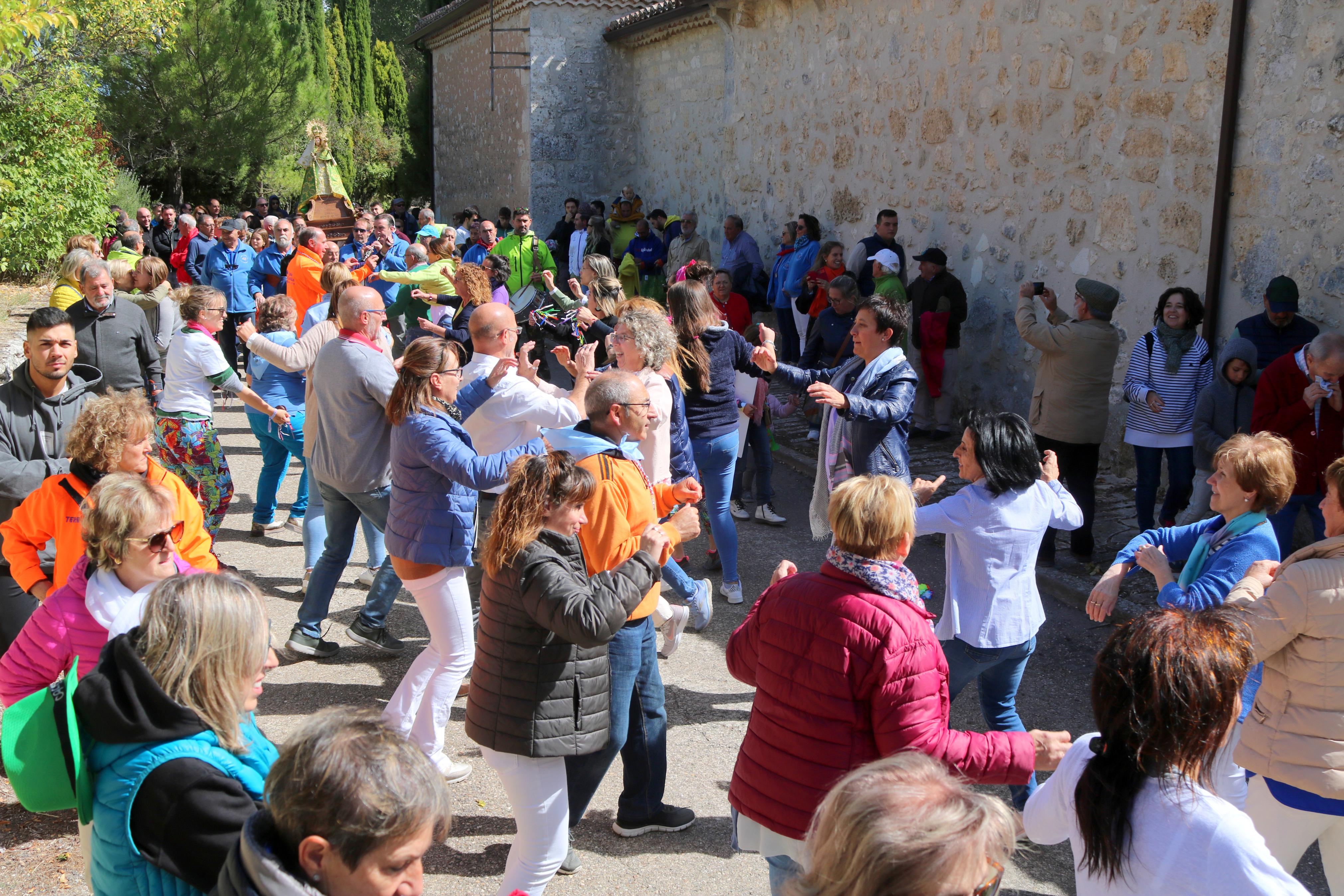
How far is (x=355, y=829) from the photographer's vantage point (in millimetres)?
1624

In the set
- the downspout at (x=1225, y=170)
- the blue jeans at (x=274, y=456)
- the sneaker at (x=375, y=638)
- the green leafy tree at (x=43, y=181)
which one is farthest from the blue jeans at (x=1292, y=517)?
the green leafy tree at (x=43, y=181)

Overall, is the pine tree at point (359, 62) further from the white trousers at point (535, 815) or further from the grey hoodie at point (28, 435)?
the white trousers at point (535, 815)

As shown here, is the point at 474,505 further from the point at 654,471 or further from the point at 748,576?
the point at 748,576

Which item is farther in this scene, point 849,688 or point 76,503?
point 76,503

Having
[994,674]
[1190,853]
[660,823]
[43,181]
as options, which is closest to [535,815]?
[660,823]

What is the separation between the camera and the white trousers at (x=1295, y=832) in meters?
2.72

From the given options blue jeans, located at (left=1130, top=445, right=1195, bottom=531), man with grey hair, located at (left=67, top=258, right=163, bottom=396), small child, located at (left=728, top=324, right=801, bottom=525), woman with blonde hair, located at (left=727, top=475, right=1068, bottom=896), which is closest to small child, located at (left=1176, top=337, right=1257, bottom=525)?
blue jeans, located at (left=1130, top=445, right=1195, bottom=531)

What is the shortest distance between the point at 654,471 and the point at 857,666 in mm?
2699

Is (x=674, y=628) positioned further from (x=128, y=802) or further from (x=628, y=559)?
(x=128, y=802)

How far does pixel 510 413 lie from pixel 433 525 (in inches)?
32.6

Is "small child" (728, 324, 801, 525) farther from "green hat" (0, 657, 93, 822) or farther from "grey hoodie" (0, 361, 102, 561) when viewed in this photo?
"green hat" (0, 657, 93, 822)

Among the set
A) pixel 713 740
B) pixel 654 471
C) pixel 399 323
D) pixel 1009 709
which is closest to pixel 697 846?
pixel 713 740

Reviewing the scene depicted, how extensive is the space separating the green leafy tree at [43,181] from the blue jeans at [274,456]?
9.65 meters

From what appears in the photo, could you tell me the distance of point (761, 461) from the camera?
7336mm
